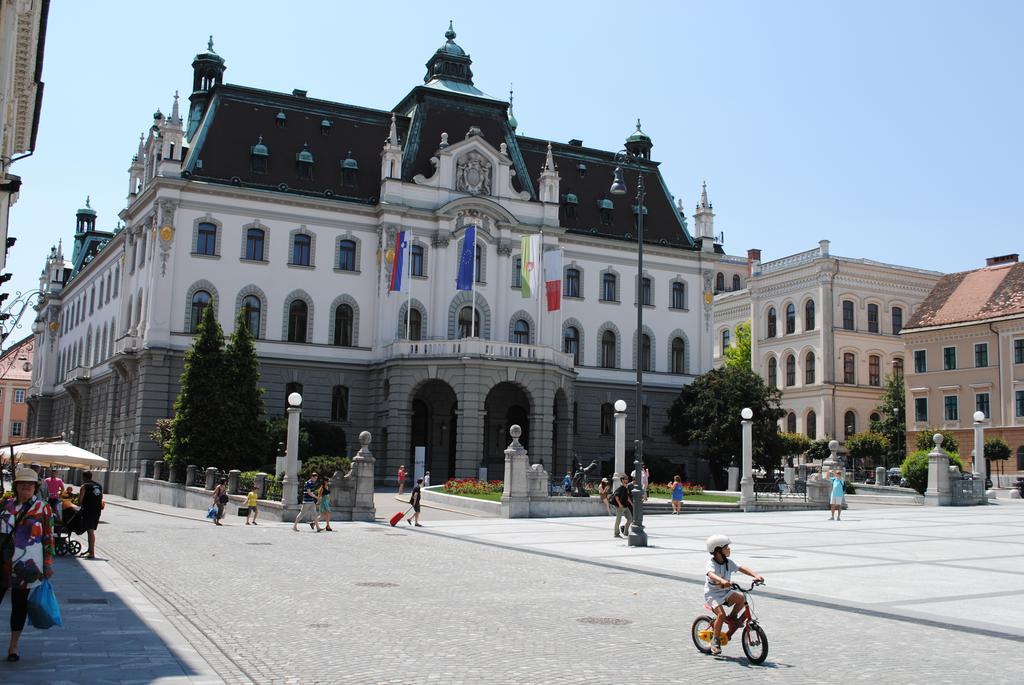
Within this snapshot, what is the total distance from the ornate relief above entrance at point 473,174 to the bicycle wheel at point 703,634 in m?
50.1

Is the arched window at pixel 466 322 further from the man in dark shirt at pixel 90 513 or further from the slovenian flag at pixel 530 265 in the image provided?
the man in dark shirt at pixel 90 513

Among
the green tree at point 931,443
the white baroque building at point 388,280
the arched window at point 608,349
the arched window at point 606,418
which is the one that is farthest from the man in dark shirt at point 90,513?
the green tree at point 931,443

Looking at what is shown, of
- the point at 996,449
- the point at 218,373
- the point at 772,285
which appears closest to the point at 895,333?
the point at 772,285

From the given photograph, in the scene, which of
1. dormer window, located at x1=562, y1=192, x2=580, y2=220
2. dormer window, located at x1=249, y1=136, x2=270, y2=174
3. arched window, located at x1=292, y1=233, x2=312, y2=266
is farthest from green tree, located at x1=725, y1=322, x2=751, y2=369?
dormer window, located at x1=249, y1=136, x2=270, y2=174

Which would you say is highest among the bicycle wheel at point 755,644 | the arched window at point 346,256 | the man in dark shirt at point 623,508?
the arched window at point 346,256

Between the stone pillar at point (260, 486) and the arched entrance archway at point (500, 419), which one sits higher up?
the arched entrance archway at point (500, 419)

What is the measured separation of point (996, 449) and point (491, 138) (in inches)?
1429

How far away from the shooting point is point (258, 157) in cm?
5722

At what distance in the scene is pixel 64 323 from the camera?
3413 inches

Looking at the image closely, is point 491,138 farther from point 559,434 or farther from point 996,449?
point 996,449

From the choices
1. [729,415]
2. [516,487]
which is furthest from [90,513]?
[729,415]

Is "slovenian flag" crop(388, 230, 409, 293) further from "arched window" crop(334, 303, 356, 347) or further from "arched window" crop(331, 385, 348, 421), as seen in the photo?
"arched window" crop(331, 385, 348, 421)

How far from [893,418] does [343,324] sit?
43.4m

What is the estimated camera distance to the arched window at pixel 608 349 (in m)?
65.4
